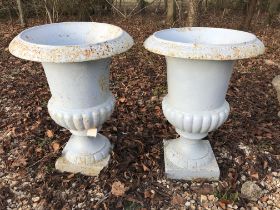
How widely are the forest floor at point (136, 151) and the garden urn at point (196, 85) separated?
0.14 meters

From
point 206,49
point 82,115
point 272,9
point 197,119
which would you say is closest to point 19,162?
point 82,115

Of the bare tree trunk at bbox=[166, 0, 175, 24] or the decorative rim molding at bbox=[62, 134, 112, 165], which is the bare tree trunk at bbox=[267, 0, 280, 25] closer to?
the bare tree trunk at bbox=[166, 0, 175, 24]

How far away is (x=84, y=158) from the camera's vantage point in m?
2.58

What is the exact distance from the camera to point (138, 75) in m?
4.37

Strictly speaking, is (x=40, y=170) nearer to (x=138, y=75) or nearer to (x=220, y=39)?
(x=220, y=39)

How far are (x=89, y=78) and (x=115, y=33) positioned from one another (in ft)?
1.27

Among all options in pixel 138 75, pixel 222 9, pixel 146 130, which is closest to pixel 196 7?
pixel 138 75

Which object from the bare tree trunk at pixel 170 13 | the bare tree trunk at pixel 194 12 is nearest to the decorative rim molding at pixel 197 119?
the bare tree trunk at pixel 194 12

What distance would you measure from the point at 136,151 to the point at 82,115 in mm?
711

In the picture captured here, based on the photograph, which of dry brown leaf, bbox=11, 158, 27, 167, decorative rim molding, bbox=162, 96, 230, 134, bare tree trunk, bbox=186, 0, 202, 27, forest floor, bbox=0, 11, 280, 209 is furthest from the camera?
bare tree trunk, bbox=186, 0, 202, 27

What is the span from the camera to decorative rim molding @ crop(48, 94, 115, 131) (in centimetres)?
230

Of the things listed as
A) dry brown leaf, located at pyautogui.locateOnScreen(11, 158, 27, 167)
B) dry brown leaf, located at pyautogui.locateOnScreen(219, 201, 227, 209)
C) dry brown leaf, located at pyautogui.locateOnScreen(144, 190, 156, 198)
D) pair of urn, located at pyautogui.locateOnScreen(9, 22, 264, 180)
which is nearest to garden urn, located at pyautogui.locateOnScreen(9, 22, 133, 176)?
pair of urn, located at pyautogui.locateOnScreen(9, 22, 264, 180)

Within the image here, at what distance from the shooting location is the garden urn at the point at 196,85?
194cm

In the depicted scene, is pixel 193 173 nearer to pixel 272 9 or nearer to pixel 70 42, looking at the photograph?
pixel 70 42
